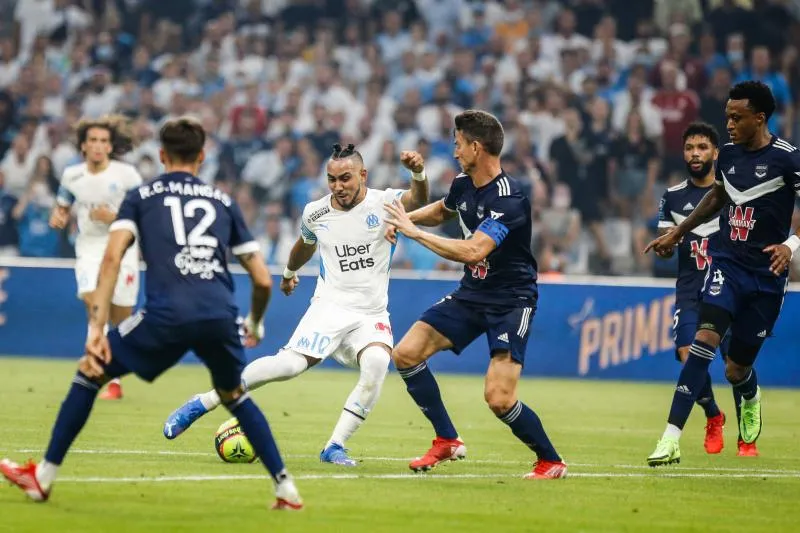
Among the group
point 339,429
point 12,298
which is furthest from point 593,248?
point 339,429

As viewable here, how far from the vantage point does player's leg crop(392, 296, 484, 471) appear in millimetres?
9758

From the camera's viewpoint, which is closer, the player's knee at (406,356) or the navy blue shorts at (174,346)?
the navy blue shorts at (174,346)

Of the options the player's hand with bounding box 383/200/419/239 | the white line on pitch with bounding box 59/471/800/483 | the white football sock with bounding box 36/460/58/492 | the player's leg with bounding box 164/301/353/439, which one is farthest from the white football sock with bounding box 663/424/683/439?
the white football sock with bounding box 36/460/58/492

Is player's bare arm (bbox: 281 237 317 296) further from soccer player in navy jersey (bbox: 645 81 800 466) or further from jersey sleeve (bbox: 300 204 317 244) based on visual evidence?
soccer player in navy jersey (bbox: 645 81 800 466)

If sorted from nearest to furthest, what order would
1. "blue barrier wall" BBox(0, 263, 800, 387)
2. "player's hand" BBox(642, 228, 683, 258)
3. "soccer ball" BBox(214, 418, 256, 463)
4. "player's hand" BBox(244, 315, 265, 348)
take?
"player's hand" BBox(244, 315, 265, 348) → "soccer ball" BBox(214, 418, 256, 463) → "player's hand" BBox(642, 228, 683, 258) → "blue barrier wall" BBox(0, 263, 800, 387)

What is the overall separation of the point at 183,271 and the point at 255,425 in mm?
927

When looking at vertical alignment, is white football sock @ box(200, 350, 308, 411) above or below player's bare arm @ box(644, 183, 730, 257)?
below

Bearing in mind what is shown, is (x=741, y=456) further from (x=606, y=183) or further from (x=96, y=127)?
(x=606, y=183)

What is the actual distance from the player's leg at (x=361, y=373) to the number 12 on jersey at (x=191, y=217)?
2832 mm

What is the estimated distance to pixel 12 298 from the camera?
20719 mm

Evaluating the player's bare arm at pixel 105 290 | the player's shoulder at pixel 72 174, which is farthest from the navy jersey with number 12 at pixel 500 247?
the player's shoulder at pixel 72 174

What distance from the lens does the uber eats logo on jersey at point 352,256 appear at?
1056cm

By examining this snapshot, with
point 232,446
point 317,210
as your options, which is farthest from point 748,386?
point 232,446

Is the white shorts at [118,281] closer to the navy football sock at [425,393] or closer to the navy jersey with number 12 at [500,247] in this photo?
the navy football sock at [425,393]
